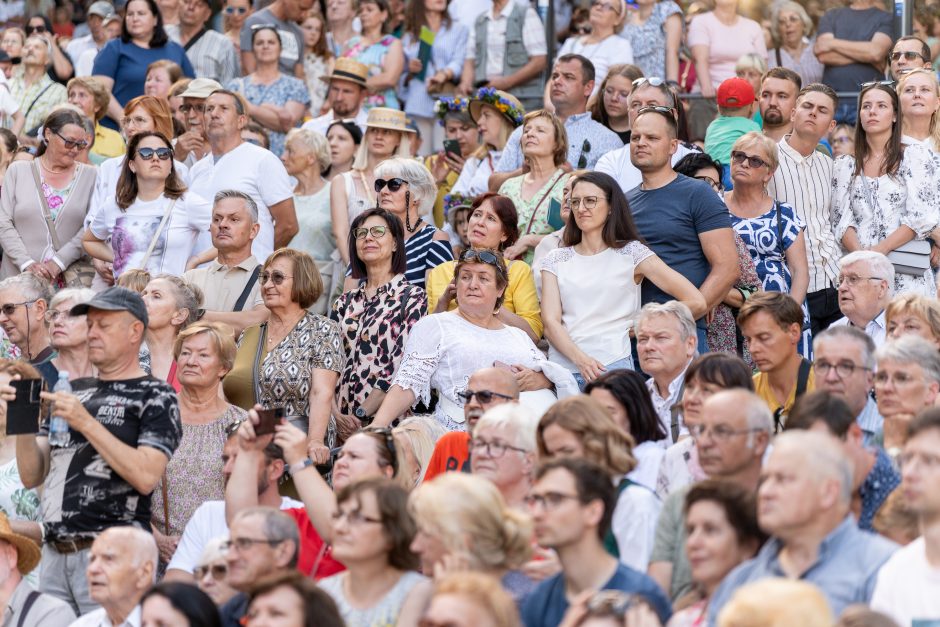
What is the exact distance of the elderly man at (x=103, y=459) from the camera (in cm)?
594

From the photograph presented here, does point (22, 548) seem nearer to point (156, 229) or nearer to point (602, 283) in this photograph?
point (602, 283)

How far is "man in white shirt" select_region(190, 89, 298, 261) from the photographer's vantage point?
898cm

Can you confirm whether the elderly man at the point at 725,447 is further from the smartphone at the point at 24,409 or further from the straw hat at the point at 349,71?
the straw hat at the point at 349,71

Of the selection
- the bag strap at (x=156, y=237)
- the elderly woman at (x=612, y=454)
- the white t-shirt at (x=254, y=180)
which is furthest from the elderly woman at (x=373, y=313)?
the elderly woman at (x=612, y=454)

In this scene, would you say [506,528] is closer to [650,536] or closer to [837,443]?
[650,536]

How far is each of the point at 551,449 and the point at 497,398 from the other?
3.35 feet

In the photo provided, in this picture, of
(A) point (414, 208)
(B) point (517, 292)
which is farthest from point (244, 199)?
(B) point (517, 292)

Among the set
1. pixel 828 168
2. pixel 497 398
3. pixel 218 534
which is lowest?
pixel 218 534

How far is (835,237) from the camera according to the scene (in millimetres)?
8758

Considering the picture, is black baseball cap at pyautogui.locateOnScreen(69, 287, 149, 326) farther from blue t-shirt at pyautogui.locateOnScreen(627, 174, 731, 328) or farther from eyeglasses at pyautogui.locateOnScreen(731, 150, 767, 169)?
eyeglasses at pyautogui.locateOnScreen(731, 150, 767, 169)

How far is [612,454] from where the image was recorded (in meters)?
5.39

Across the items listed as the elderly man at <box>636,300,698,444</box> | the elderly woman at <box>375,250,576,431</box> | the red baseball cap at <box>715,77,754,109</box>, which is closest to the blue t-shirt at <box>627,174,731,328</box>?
the elderly woman at <box>375,250,576,431</box>

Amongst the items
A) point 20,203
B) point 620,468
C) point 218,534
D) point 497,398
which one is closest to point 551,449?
point 620,468

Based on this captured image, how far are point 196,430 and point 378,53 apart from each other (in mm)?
5505
